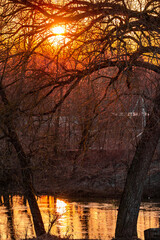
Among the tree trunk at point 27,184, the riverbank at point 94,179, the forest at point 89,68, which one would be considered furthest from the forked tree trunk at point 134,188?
Result: the riverbank at point 94,179

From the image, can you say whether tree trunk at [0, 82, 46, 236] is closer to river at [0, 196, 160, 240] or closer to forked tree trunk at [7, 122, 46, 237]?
forked tree trunk at [7, 122, 46, 237]

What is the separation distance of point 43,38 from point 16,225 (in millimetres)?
9918

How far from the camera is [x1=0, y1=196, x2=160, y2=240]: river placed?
16594 mm

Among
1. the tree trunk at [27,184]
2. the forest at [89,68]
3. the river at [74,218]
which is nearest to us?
the forest at [89,68]

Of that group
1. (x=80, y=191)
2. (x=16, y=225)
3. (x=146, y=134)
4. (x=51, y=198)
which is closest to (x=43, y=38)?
(x=146, y=134)

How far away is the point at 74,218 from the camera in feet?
63.3

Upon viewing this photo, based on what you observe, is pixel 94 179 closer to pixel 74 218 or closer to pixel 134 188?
pixel 74 218

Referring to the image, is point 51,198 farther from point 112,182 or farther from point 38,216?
point 38,216

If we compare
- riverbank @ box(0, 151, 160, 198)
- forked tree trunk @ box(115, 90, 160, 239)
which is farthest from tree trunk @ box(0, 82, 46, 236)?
riverbank @ box(0, 151, 160, 198)

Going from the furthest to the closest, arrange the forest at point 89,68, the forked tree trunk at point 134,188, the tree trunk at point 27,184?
1. the tree trunk at point 27,184
2. the forked tree trunk at point 134,188
3. the forest at point 89,68

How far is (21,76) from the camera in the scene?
10578 millimetres

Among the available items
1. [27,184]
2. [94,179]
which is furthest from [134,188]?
[94,179]

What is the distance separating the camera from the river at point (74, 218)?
16.6 m

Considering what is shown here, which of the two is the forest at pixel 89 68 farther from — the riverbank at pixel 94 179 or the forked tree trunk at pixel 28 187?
the riverbank at pixel 94 179
